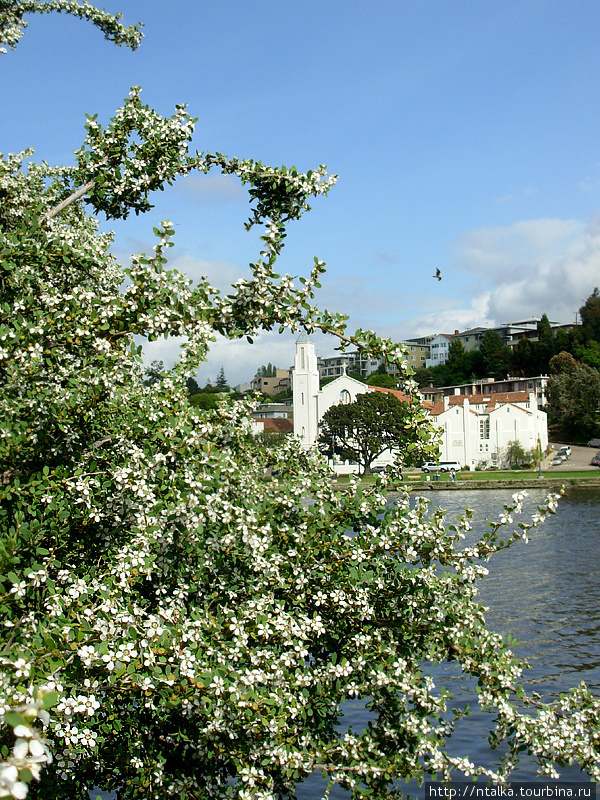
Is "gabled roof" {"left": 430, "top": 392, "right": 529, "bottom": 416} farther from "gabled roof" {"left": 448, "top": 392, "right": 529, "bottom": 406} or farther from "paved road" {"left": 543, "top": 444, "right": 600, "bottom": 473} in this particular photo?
"paved road" {"left": 543, "top": 444, "right": 600, "bottom": 473}

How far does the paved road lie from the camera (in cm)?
8112

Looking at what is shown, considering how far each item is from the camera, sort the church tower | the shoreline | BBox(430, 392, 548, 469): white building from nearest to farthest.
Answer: the shoreline, BBox(430, 392, 548, 469): white building, the church tower

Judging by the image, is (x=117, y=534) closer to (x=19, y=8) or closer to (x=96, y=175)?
(x=96, y=175)

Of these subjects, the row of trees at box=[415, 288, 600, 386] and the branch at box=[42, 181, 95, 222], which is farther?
the row of trees at box=[415, 288, 600, 386]

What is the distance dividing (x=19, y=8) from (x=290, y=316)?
7.38 metres

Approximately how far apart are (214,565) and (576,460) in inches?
3545

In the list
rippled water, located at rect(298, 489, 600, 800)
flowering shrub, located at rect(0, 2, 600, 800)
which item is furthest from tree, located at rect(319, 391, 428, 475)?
flowering shrub, located at rect(0, 2, 600, 800)

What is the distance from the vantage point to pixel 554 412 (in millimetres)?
114375

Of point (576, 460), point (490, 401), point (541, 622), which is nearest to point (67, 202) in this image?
point (541, 622)

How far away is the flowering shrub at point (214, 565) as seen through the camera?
→ 450cm

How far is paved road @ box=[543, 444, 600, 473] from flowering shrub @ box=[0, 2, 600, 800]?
243ft

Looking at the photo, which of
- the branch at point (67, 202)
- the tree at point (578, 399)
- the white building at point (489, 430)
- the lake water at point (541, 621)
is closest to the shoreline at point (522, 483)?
the white building at point (489, 430)

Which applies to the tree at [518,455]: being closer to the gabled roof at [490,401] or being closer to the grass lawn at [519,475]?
the grass lawn at [519,475]

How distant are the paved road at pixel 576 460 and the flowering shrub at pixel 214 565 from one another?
243 feet
